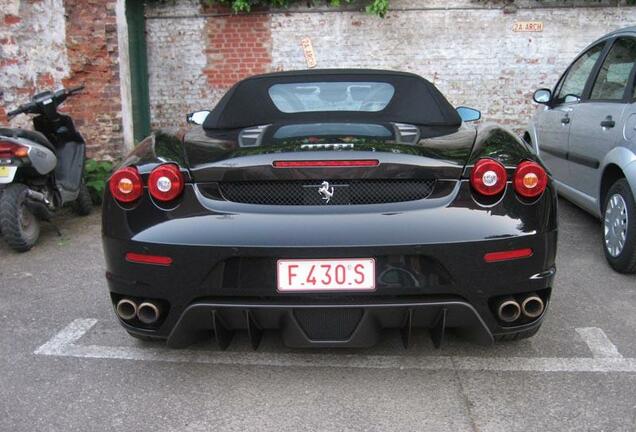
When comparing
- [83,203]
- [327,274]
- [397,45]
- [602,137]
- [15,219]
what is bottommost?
[83,203]

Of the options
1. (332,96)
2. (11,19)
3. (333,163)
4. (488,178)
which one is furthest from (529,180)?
(11,19)

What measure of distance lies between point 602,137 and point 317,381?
295 cm

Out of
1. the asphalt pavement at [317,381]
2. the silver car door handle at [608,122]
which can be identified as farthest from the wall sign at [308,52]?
the asphalt pavement at [317,381]

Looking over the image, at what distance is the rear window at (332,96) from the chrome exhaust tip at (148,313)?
1477 millimetres

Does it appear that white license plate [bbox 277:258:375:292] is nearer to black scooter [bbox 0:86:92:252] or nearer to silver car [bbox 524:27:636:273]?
silver car [bbox 524:27:636:273]

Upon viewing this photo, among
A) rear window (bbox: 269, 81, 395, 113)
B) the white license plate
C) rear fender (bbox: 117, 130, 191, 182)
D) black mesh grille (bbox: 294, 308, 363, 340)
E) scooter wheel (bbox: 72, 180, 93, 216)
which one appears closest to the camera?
the white license plate

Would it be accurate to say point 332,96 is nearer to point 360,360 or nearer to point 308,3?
point 360,360

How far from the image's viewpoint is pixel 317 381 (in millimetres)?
A: 2727

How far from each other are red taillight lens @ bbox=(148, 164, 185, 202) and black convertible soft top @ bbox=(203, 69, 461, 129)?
0.77 metres

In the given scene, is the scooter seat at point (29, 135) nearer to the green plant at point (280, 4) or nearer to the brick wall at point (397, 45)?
the brick wall at point (397, 45)

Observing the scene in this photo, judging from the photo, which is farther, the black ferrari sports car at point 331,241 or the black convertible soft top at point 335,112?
the black convertible soft top at point 335,112

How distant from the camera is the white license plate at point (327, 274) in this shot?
2.36 meters

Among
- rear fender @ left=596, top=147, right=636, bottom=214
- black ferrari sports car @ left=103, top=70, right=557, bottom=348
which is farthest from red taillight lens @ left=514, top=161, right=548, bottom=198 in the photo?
rear fender @ left=596, top=147, right=636, bottom=214

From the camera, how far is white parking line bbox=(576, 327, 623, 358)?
117 inches
